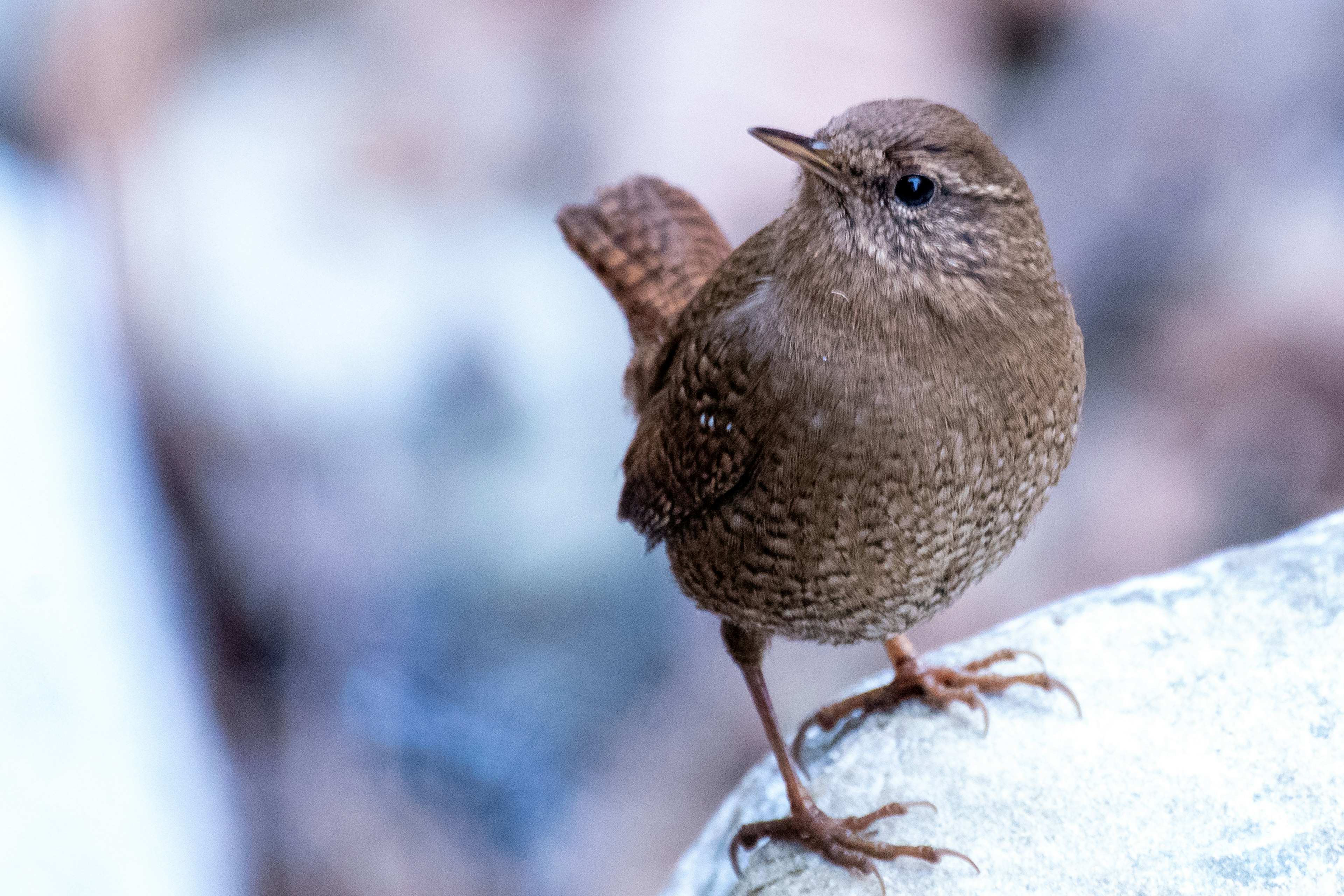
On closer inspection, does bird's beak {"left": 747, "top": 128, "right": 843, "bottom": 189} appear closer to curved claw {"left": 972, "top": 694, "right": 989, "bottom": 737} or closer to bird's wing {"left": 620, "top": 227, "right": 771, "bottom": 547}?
bird's wing {"left": 620, "top": 227, "right": 771, "bottom": 547}

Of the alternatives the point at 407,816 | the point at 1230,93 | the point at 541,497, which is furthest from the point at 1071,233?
the point at 407,816

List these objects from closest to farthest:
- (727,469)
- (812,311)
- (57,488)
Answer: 1. (812,311)
2. (727,469)
3. (57,488)

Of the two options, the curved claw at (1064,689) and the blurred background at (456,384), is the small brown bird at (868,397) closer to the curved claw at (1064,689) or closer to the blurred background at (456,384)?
the curved claw at (1064,689)

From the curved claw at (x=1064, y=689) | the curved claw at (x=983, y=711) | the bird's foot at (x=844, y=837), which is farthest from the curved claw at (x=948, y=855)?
the curved claw at (x=1064, y=689)

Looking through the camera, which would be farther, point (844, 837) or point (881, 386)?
point (844, 837)

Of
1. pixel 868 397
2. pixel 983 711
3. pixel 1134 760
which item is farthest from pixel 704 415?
pixel 1134 760

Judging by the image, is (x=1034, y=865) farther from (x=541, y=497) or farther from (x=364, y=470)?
(x=364, y=470)

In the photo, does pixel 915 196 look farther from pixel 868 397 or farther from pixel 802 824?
pixel 802 824
